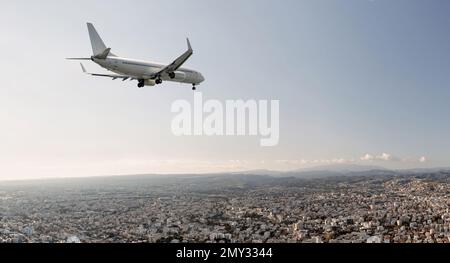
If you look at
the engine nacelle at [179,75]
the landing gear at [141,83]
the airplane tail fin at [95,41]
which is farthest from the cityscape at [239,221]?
the airplane tail fin at [95,41]

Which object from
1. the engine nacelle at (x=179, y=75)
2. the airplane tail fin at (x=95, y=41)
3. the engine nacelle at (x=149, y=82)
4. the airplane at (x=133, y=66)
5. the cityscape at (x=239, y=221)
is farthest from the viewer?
the cityscape at (x=239, y=221)

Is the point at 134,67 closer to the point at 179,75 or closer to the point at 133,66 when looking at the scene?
the point at 133,66

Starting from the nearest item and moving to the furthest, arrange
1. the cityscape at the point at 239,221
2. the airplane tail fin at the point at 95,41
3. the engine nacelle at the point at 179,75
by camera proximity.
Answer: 1. the airplane tail fin at the point at 95,41
2. the engine nacelle at the point at 179,75
3. the cityscape at the point at 239,221

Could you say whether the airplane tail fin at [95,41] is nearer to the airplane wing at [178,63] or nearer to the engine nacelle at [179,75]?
the airplane wing at [178,63]

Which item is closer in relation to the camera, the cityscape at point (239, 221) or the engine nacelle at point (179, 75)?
the engine nacelle at point (179, 75)

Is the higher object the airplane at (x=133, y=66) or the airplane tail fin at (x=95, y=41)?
the airplane tail fin at (x=95, y=41)

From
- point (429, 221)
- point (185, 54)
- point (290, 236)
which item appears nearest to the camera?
point (185, 54)

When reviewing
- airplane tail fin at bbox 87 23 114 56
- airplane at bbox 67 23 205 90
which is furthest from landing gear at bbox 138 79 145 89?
airplane tail fin at bbox 87 23 114 56

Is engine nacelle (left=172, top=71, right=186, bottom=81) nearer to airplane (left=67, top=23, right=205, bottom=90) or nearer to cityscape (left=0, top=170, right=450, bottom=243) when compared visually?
airplane (left=67, top=23, right=205, bottom=90)

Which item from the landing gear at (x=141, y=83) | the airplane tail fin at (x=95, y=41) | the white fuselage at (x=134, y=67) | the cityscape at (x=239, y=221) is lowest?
the cityscape at (x=239, y=221)
